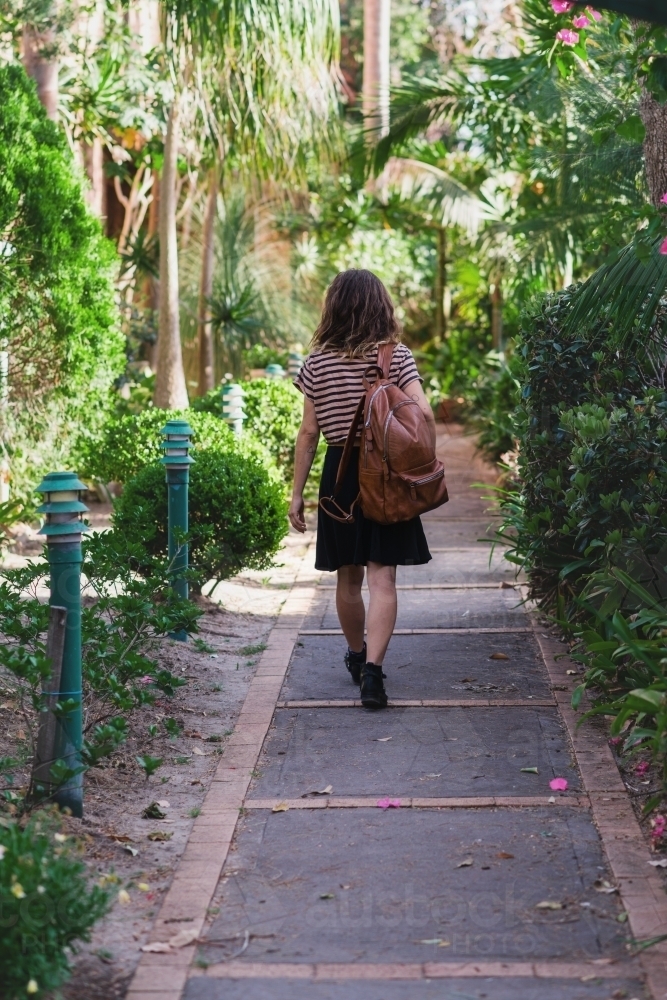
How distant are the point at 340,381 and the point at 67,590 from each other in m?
1.73

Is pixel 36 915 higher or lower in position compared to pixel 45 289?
lower

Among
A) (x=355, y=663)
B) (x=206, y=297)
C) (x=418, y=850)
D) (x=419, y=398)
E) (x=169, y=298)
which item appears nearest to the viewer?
(x=418, y=850)

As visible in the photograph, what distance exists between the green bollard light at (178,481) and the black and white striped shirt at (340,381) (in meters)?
1.13

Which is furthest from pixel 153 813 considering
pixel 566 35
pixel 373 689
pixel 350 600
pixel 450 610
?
pixel 566 35

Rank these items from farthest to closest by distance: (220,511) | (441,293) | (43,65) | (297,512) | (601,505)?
(441,293), (43,65), (220,511), (297,512), (601,505)

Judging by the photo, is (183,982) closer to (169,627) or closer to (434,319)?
(169,627)

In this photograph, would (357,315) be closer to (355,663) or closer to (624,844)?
(355,663)

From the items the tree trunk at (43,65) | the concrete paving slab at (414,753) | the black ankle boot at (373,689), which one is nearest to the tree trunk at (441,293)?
the tree trunk at (43,65)

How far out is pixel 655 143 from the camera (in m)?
5.54

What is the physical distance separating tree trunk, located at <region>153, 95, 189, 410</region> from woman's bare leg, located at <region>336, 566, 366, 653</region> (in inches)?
213

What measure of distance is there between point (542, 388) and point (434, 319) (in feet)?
53.7

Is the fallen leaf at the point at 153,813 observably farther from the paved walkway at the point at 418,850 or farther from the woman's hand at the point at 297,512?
the woman's hand at the point at 297,512

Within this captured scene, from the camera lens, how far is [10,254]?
8.00m

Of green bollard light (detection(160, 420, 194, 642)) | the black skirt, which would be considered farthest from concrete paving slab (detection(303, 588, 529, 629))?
the black skirt
